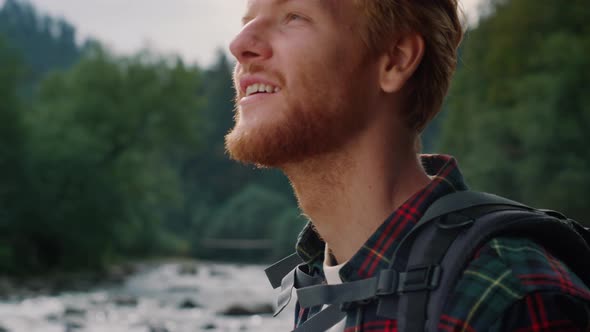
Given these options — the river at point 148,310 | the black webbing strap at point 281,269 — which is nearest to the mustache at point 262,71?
the black webbing strap at point 281,269

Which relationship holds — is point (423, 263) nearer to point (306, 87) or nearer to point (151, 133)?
point (306, 87)

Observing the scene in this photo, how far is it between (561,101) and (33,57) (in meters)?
77.5

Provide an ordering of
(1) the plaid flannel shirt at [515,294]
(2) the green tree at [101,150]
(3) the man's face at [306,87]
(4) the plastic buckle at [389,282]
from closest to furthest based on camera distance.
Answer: (1) the plaid flannel shirt at [515,294], (4) the plastic buckle at [389,282], (3) the man's face at [306,87], (2) the green tree at [101,150]

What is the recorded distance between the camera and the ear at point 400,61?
6.19 ft

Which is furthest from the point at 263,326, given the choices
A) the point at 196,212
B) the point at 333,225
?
the point at 196,212

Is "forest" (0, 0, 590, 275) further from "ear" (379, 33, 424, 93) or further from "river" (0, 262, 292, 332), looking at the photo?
"ear" (379, 33, 424, 93)

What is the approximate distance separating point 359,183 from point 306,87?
9.8 inches

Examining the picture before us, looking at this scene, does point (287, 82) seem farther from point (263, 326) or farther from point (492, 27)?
point (492, 27)

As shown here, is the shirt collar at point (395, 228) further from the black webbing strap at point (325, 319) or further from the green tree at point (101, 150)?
the green tree at point (101, 150)

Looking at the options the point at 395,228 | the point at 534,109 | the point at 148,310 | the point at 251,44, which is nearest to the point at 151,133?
the point at 534,109

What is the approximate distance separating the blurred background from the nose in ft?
35.6

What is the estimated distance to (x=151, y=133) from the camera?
108 ft

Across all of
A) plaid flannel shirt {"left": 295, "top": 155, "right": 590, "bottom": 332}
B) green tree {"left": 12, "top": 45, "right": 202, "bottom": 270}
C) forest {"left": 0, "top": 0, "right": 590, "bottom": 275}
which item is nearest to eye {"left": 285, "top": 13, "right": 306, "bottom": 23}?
plaid flannel shirt {"left": 295, "top": 155, "right": 590, "bottom": 332}

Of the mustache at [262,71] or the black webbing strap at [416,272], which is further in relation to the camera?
the mustache at [262,71]
